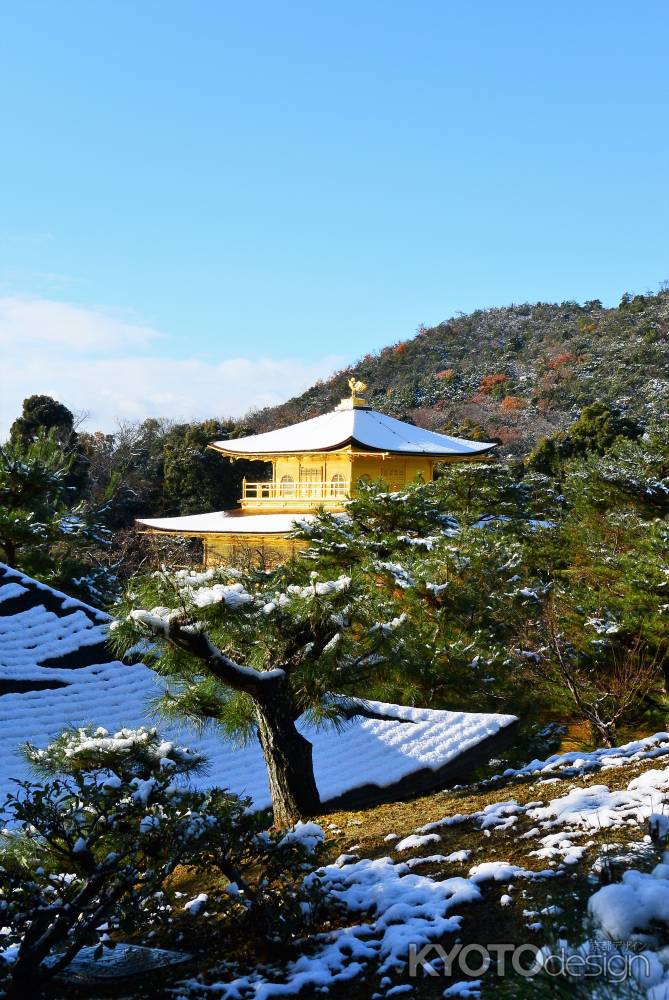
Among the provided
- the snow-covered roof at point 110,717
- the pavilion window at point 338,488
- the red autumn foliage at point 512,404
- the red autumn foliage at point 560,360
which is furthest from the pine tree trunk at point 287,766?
the red autumn foliage at point 560,360

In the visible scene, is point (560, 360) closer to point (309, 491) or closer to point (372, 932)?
point (309, 491)

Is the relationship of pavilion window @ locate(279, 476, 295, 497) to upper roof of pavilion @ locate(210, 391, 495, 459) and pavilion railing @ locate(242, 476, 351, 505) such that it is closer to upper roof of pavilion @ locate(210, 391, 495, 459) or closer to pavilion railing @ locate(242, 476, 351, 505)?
pavilion railing @ locate(242, 476, 351, 505)

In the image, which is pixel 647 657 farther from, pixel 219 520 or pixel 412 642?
pixel 219 520

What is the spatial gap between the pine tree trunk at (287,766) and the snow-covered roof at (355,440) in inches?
617

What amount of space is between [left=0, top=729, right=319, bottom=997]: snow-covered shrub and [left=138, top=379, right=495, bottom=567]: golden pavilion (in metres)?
16.9

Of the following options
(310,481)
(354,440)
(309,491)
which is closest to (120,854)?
(354,440)

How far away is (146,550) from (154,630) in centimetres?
1997

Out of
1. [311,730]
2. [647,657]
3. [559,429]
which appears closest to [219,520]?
[647,657]

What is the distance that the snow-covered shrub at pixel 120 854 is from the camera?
2791mm

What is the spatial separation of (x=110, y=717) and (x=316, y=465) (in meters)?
17.3

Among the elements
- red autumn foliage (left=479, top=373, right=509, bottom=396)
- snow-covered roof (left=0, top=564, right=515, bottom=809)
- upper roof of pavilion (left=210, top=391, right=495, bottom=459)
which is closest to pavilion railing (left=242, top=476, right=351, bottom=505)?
upper roof of pavilion (left=210, top=391, right=495, bottom=459)

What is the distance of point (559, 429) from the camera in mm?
39625

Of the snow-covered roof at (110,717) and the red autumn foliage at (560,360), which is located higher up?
the red autumn foliage at (560,360)

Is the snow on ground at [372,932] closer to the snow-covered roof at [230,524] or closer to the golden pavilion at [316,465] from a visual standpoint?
the snow-covered roof at [230,524]
